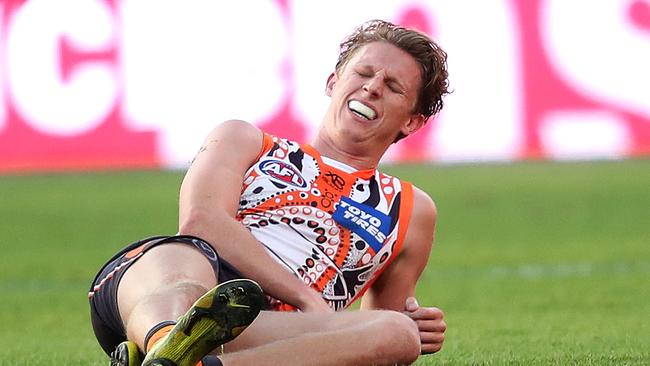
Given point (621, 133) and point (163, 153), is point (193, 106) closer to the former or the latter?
point (163, 153)

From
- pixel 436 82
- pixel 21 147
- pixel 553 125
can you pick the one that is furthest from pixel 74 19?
pixel 436 82

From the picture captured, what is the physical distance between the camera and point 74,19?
1316 centimetres

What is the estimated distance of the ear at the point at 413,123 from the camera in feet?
15.4

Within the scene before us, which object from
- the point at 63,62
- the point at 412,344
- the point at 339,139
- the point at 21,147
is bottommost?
the point at 21,147

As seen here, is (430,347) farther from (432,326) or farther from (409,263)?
(409,263)

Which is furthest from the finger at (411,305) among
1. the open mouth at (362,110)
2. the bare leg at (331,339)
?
the open mouth at (362,110)

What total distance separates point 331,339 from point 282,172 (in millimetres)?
804

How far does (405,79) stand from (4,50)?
922 centimetres

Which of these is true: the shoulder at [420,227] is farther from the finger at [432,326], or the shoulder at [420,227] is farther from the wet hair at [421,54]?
the finger at [432,326]

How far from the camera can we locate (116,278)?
13.0ft

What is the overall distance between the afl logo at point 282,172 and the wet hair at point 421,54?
458 mm

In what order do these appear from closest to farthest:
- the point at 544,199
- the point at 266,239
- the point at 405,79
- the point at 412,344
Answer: the point at 412,344
the point at 266,239
the point at 405,79
the point at 544,199

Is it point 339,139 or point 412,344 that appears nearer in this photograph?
point 412,344

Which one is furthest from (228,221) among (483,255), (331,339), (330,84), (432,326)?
(483,255)
